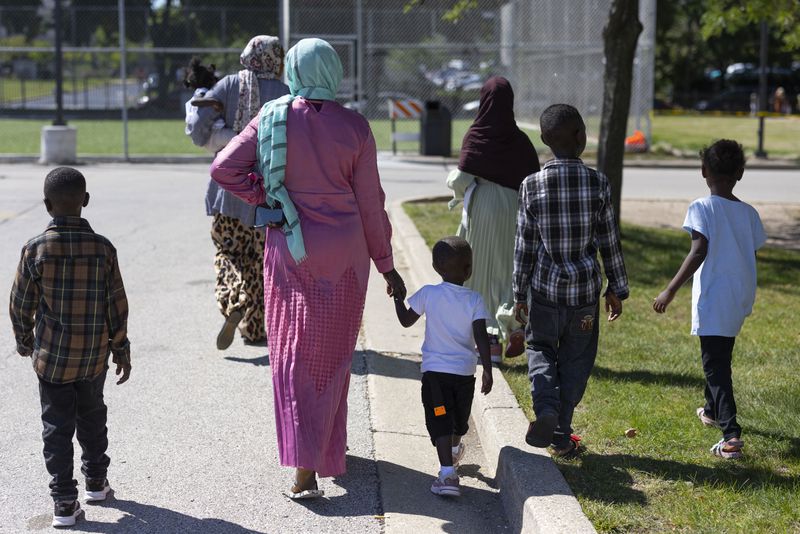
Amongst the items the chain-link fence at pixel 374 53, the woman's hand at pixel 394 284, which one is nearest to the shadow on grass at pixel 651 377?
the woman's hand at pixel 394 284

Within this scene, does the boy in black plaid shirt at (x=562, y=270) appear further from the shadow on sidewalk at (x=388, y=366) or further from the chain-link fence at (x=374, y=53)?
the chain-link fence at (x=374, y=53)

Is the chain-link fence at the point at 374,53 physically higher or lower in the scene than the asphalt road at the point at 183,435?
higher

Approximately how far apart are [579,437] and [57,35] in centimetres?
1697

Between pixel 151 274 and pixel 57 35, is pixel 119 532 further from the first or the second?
pixel 57 35

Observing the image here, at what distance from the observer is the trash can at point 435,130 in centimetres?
2166

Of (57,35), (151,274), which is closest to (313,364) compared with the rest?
(151,274)

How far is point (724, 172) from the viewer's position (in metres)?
4.89

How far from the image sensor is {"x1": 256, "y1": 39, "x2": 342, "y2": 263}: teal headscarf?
4398 mm

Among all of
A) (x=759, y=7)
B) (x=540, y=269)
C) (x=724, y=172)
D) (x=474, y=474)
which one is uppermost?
(x=759, y=7)

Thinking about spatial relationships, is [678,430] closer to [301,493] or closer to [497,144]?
[301,493]

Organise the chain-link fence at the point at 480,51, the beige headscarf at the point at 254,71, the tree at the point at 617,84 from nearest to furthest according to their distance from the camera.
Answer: the beige headscarf at the point at 254,71 < the tree at the point at 617,84 < the chain-link fence at the point at 480,51

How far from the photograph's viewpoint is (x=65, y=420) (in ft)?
13.9

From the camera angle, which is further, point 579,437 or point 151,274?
point 151,274

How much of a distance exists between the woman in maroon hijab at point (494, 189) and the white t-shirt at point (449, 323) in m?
1.62
